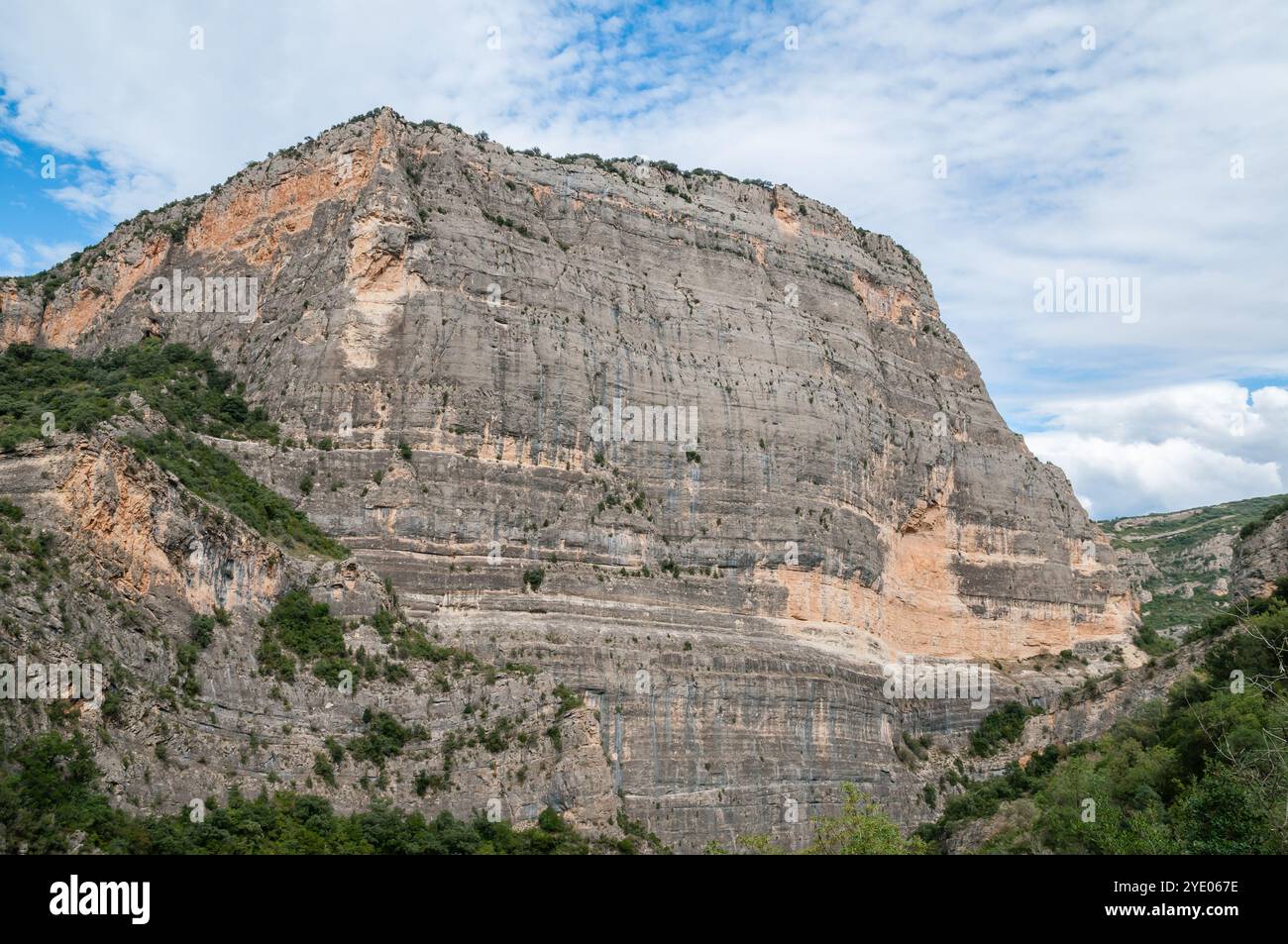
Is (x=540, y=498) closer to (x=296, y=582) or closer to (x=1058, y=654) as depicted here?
(x=296, y=582)

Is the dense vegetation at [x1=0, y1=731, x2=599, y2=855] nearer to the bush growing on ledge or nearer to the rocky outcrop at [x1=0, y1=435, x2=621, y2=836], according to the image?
the rocky outcrop at [x1=0, y1=435, x2=621, y2=836]

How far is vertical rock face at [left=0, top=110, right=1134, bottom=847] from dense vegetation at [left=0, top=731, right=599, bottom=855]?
51.7 feet

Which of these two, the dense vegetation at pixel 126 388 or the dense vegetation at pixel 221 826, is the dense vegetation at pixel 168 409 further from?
the dense vegetation at pixel 221 826

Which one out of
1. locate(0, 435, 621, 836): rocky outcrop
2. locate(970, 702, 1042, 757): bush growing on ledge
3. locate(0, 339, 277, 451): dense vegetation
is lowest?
locate(970, 702, 1042, 757): bush growing on ledge

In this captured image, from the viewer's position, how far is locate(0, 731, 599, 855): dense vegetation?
36.7 m

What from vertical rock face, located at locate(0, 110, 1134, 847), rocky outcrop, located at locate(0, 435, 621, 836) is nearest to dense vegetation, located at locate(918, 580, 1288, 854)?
vertical rock face, located at locate(0, 110, 1134, 847)

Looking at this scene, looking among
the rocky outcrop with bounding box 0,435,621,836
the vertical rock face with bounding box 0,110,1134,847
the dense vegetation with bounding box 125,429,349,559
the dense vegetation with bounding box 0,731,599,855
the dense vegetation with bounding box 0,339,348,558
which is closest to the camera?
the dense vegetation with bounding box 0,731,599,855

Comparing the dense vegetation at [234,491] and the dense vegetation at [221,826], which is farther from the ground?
the dense vegetation at [234,491]

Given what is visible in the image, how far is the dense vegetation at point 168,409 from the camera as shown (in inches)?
2162

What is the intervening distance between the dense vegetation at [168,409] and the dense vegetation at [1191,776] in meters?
32.6

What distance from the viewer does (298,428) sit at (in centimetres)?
6712

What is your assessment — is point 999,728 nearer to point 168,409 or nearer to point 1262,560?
point 1262,560

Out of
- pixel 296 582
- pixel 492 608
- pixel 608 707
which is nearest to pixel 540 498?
pixel 492 608

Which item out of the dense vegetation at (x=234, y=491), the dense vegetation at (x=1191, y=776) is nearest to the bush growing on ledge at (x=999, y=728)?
the dense vegetation at (x=1191, y=776)
